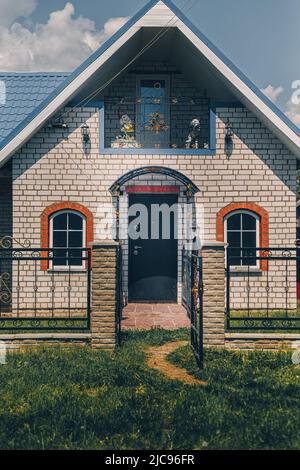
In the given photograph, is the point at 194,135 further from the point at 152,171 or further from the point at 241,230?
the point at 241,230

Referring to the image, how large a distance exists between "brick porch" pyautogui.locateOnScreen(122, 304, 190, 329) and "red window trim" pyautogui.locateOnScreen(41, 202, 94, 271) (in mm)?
2007

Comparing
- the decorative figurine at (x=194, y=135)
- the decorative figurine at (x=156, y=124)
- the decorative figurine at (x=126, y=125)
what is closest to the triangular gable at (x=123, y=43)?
the decorative figurine at (x=194, y=135)

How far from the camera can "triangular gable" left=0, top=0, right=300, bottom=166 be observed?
350 inches

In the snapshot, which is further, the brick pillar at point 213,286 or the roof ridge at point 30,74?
the roof ridge at point 30,74

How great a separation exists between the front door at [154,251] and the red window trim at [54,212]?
3.78 ft

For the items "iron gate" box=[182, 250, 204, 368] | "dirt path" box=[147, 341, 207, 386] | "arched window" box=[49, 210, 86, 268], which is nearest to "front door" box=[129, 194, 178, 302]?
"arched window" box=[49, 210, 86, 268]

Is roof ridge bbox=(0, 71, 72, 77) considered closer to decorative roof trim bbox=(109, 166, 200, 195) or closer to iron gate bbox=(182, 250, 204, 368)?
decorative roof trim bbox=(109, 166, 200, 195)

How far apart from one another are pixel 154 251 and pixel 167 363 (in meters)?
4.77

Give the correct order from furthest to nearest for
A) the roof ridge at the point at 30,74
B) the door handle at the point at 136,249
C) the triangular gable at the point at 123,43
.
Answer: the roof ridge at the point at 30,74 → the door handle at the point at 136,249 → the triangular gable at the point at 123,43

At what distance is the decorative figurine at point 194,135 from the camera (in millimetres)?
10225

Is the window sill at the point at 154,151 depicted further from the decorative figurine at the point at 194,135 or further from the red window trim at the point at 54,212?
the red window trim at the point at 54,212

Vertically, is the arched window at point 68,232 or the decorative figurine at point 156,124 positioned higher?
the decorative figurine at point 156,124

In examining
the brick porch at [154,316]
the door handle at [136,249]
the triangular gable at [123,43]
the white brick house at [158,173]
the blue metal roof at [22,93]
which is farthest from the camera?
the blue metal roof at [22,93]

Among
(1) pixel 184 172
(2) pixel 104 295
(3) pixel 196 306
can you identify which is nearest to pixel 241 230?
(1) pixel 184 172
